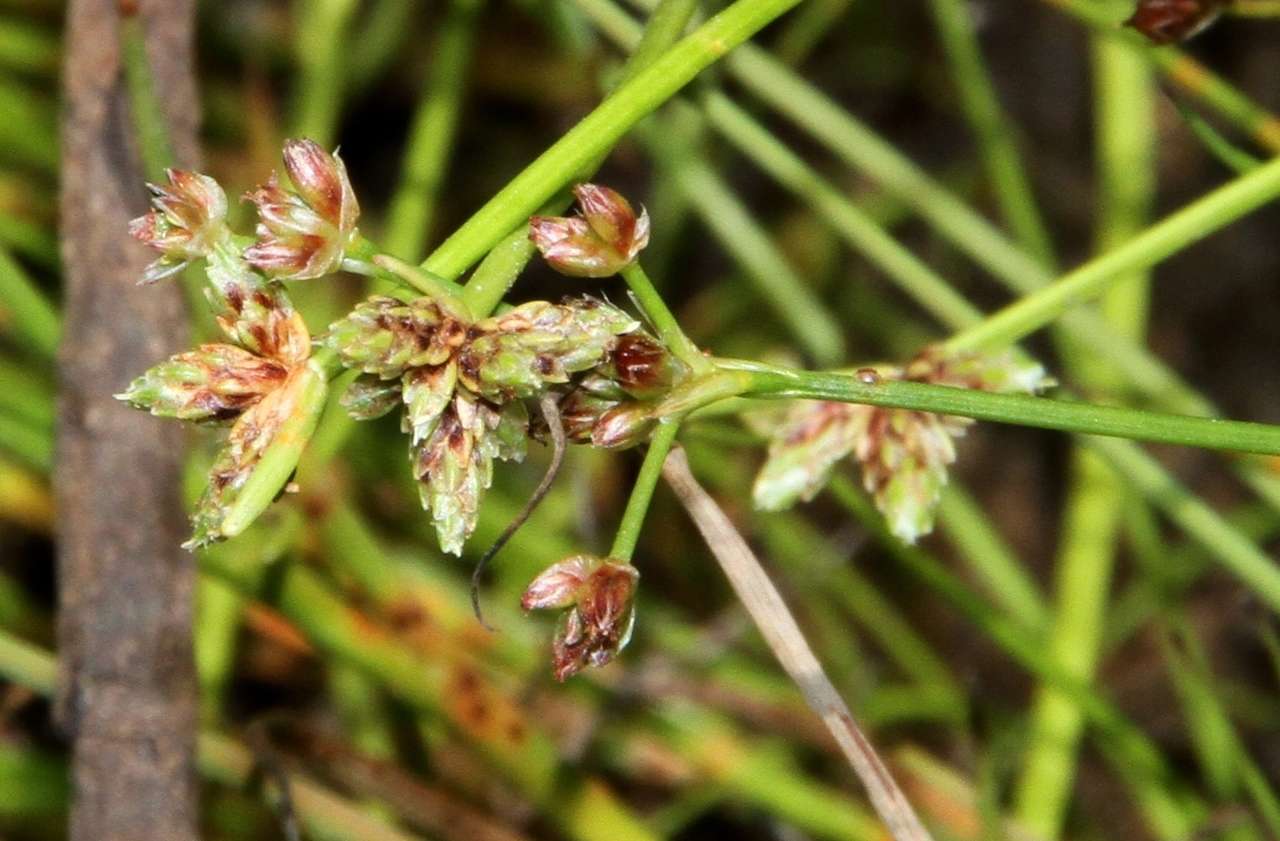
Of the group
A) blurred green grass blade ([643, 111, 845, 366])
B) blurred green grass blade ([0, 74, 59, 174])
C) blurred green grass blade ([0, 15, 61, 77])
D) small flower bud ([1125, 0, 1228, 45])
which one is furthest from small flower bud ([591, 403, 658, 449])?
blurred green grass blade ([0, 15, 61, 77])

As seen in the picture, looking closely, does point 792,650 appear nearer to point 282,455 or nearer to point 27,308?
point 282,455

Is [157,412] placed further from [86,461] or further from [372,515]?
[372,515]

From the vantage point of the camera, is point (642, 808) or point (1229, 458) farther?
point (642, 808)

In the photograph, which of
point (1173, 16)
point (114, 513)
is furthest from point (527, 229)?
point (114, 513)

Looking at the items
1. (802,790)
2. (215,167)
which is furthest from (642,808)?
(215,167)

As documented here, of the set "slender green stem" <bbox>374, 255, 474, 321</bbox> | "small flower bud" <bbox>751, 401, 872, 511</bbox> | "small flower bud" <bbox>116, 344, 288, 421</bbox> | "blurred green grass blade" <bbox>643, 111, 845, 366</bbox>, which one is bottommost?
"small flower bud" <bbox>116, 344, 288, 421</bbox>

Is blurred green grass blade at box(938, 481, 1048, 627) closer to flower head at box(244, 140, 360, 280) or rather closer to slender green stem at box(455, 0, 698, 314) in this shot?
slender green stem at box(455, 0, 698, 314)

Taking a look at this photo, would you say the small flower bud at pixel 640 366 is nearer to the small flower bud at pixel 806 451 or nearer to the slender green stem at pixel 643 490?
the slender green stem at pixel 643 490
